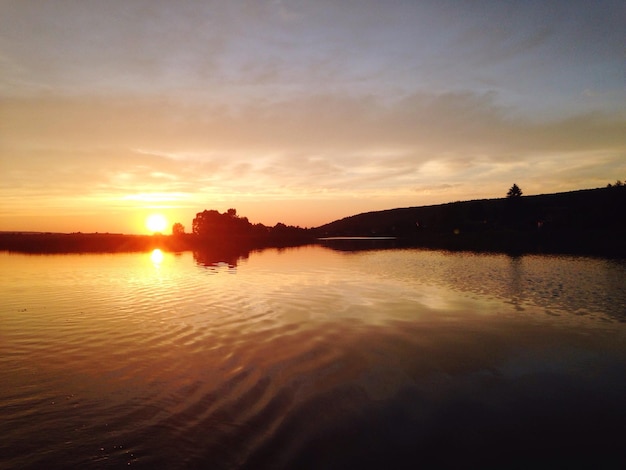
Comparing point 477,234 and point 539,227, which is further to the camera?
point 477,234

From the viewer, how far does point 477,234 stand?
12512cm

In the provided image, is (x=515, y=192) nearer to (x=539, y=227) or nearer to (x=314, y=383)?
(x=539, y=227)

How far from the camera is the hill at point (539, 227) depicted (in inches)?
3094

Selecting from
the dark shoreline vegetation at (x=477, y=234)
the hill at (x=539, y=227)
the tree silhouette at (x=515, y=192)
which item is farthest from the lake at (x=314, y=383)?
the tree silhouette at (x=515, y=192)

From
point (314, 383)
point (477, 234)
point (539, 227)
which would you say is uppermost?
point (539, 227)

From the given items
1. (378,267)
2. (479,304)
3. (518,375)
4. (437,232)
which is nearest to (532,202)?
(437,232)

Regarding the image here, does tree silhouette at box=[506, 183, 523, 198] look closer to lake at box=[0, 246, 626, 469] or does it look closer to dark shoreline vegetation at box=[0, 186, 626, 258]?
dark shoreline vegetation at box=[0, 186, 626, 258]

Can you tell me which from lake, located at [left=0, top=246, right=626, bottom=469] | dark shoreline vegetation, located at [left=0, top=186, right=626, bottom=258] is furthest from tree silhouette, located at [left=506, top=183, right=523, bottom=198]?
lake, located at [left=0, top=246, right=626, bottom=469]

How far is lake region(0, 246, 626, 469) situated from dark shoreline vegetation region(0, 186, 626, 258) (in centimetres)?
3803

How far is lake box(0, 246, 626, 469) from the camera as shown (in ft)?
26.8

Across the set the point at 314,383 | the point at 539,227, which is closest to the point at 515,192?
the point at 539,227

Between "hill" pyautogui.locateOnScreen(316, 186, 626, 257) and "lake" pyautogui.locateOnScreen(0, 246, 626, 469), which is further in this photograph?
"hill" pyautogui.locateOnScreen(316, 186, 626, 257)

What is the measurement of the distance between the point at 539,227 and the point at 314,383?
121604 mm

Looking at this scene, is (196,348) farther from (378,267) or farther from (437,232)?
(437,232)
